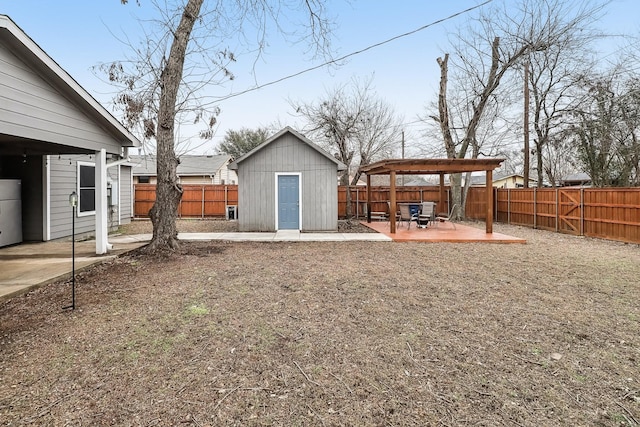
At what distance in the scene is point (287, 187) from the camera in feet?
38.9

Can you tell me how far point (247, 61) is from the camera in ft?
30.9

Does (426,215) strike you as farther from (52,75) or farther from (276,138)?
(52,75)

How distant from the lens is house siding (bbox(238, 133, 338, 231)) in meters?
11.8

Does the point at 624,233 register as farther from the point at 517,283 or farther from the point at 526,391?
the point at 526,391

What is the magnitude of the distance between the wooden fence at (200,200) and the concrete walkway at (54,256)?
690 cm

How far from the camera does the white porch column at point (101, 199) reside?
676 cm

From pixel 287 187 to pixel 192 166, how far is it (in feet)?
47.9

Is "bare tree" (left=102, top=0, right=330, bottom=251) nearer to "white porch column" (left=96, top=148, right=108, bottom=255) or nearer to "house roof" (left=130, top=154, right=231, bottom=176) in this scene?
"white porch column" (left=96, top=148, right=108, bottom=255)

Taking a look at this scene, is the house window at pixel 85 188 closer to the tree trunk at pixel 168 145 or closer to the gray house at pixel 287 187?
the tree trunk at pixel 168 145

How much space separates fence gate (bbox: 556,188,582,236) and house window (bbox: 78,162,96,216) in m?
14.7

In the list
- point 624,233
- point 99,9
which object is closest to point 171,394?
point 99,9

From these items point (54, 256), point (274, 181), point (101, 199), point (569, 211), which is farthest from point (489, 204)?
point (54, 256)

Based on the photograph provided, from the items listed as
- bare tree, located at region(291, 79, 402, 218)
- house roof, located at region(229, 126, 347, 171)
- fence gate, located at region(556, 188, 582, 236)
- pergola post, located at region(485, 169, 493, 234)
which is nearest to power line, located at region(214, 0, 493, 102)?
house roof, located at region(229, 126, 347, 171)

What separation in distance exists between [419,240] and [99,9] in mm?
9975
